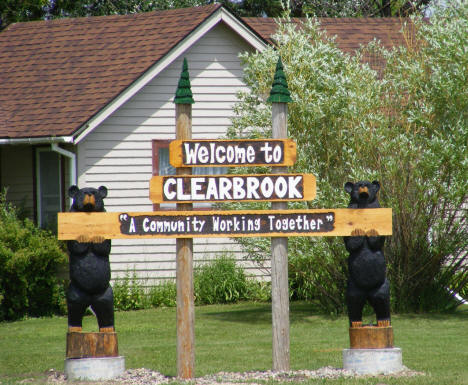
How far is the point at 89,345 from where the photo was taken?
851 centimetres

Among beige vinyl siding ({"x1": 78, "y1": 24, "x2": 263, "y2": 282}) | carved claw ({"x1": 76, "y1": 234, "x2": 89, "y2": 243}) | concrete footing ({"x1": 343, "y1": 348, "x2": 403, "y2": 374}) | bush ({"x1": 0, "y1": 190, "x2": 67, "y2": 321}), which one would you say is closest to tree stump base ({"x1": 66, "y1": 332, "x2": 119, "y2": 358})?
carved claw ({"x1": 76, "y1": 234, "x2": 89, "y2": 243})

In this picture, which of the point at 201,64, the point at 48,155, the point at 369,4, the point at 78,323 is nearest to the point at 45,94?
the point at 48,155

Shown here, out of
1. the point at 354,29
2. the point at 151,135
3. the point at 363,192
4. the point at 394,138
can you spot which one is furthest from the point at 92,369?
the point at 354,29

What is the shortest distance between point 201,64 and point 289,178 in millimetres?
8371

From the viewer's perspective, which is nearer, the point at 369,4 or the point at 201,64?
the point at 201,64

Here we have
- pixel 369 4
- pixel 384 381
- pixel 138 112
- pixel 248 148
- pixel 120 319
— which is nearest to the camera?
pixel 384 381

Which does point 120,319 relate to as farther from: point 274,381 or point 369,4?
point 369,4

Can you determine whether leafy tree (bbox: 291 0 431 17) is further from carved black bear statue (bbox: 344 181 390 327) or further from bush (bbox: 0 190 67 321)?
carved black bear statue (bbox: 344 181 390 327)

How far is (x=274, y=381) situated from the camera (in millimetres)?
8336

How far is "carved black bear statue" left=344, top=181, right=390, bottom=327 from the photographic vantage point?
881cm

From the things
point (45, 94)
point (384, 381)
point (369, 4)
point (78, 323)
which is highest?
point (369, 4)

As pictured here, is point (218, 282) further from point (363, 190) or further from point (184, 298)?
point (363, 190)

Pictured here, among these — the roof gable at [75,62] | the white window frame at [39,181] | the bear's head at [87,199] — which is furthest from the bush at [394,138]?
the bear's head at [87,199]

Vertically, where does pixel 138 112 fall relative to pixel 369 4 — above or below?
below
